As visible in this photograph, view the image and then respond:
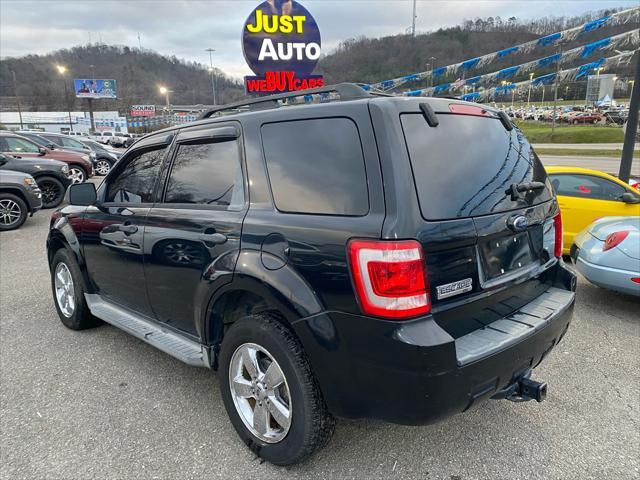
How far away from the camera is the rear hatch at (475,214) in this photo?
201 centimetres

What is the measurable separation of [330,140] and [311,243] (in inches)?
19.8

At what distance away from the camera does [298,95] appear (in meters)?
2.54

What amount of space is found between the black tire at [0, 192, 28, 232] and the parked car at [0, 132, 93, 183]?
3588 mm

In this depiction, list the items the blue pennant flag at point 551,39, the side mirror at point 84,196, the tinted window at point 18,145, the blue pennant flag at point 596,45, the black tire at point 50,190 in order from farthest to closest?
the blue pennant flag at point 551,39 → the blue pennant flag at point 596,45 → the tinted window at point 18,145 → the black tire at point 50,190 → the side mirror at point 84,196

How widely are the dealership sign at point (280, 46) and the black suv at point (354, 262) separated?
312 inches

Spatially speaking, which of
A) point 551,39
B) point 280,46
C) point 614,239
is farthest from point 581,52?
point 614,239

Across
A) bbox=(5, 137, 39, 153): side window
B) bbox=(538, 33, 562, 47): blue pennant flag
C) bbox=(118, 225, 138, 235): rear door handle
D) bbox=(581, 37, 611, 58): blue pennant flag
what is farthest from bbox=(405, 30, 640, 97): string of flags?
bbox=(5, 137, 39, 153): side window

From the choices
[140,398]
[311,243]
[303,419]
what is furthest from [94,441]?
[311,243]

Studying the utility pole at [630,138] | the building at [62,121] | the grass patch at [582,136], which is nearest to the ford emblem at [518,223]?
the utility pole at [630,138]

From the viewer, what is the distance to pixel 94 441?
8.66 ft

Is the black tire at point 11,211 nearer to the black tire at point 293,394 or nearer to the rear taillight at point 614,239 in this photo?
the black tire at point 293,394

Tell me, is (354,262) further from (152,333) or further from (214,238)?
(152,333)

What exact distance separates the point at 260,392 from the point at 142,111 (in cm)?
8724

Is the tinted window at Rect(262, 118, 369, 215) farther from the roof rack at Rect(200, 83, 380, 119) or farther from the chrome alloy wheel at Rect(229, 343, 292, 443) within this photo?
the chrome alloy wheel at Rect(229, 343, 292, 443)
